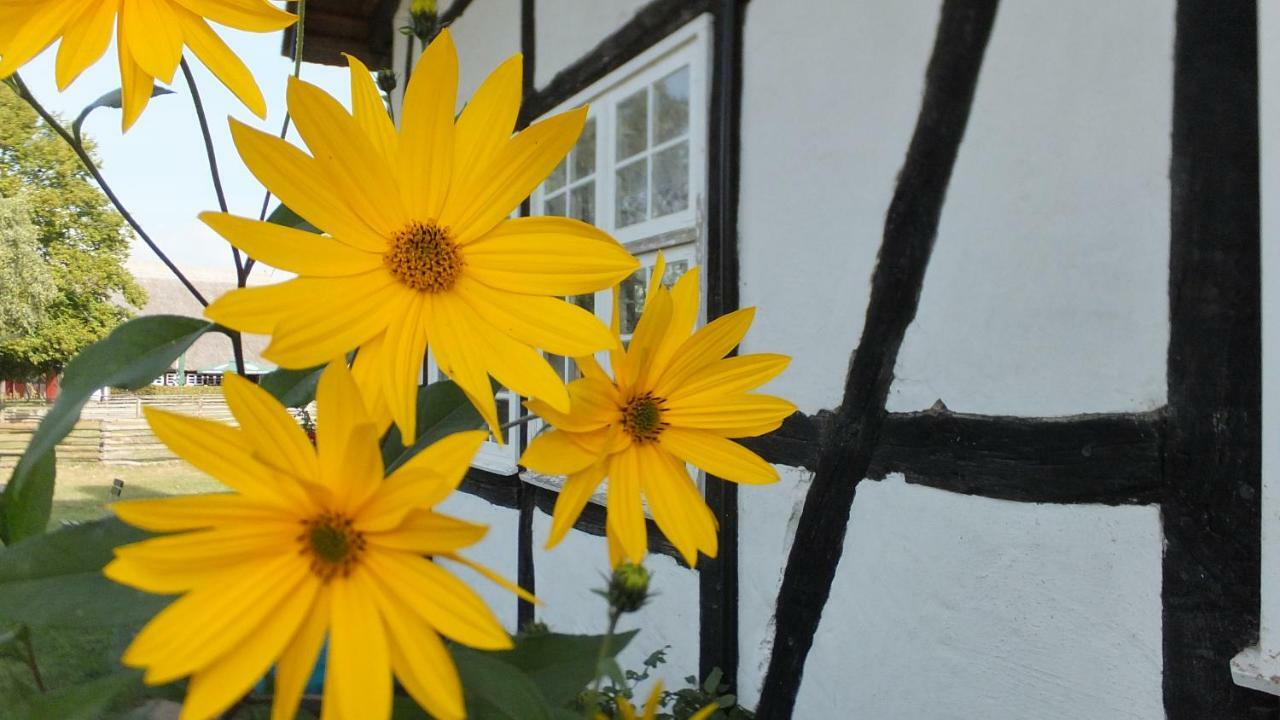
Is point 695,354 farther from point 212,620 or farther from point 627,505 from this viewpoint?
point 212,620

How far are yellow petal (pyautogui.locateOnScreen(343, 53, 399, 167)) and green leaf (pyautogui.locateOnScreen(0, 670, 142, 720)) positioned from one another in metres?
0.20

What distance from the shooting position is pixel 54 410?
303 mm

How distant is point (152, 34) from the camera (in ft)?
1.02

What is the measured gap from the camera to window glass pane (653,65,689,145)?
198 centimetres

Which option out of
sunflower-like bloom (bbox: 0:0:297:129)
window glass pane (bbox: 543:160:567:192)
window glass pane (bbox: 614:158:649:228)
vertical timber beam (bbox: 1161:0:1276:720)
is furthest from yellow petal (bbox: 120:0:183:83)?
window glass pane (bbox: 543:160:567:192)

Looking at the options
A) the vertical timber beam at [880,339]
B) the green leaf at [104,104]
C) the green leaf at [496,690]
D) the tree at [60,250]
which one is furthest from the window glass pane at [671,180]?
the tree at [60,250]

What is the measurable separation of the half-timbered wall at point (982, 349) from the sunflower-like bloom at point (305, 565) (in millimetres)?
1056

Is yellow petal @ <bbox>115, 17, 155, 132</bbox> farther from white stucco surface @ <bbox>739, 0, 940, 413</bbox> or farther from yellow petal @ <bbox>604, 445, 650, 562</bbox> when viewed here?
white stucco surface @ <bbox>739, 0, 940, 413</bbox>

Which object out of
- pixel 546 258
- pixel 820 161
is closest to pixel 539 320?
pixel 546 258

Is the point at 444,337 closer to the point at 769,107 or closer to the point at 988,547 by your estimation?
the point at 988,547

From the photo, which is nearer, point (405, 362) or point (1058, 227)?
point (405, 362)

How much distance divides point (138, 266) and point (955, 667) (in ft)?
98.7

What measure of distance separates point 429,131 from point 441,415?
119 millimetres

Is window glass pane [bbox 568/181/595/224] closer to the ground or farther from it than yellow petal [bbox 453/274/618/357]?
farther from it
